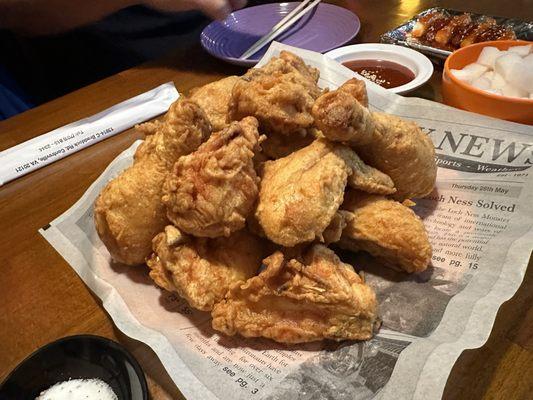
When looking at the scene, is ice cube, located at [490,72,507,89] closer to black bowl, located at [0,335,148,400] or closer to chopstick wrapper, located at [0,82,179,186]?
chopstick wrapper, located at [0,82,179,186]

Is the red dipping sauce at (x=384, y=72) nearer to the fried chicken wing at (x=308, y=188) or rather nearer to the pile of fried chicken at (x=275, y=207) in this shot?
the pile of fried chicken at (x=275, y=207)

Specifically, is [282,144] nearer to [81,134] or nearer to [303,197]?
[303,197]

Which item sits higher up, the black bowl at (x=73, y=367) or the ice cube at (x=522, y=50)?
the ice cube at (x=522, y=50)

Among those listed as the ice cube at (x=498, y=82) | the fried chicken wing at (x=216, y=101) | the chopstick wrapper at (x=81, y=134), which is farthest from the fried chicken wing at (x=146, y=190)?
the ice cube at (x=498, y=82)

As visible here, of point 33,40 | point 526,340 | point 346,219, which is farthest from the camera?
point 33,40

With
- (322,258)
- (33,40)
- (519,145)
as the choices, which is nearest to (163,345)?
(322,258)

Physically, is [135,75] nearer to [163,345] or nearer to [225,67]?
[225,67]
